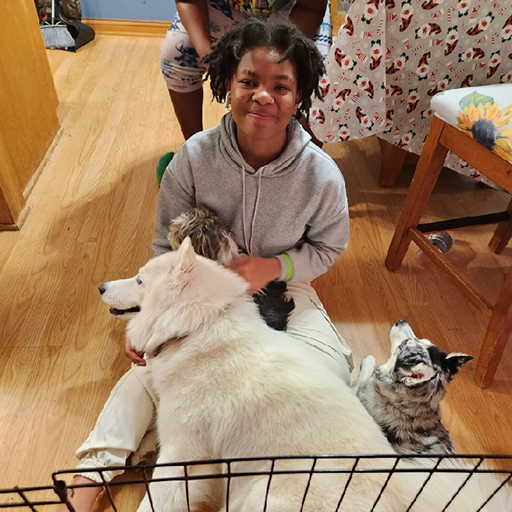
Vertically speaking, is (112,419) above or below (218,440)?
below

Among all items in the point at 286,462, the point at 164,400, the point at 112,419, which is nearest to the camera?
the point at 286,462

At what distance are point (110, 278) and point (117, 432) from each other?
71cm

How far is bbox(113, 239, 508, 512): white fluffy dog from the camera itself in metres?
0.84

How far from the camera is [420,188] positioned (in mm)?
1613

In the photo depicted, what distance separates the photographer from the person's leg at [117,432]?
3.56 ft

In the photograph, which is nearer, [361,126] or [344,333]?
[344,333]


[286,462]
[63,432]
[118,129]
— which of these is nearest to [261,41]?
[286,462]

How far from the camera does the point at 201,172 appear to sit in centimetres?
121

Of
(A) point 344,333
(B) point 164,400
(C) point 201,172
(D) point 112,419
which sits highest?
(C) point 201,172

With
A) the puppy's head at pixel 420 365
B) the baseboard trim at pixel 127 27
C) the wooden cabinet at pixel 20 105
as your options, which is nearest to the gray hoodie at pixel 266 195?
the puppy's head at pixel 420 365

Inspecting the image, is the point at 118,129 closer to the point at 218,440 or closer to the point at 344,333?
the point at 344,333

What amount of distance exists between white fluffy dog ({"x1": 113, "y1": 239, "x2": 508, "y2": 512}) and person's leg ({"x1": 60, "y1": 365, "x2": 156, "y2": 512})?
162mm

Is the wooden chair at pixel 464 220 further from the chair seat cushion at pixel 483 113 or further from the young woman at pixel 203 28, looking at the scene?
the young woman at pixel 203 28

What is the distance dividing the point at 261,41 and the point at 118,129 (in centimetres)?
180
